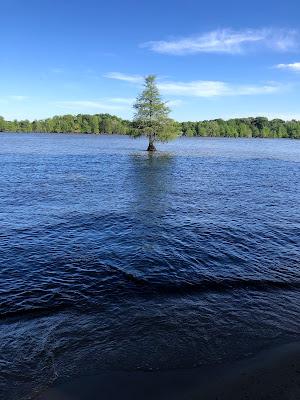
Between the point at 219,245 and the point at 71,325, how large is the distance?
1005 cm

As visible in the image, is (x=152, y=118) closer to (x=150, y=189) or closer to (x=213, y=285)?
(x=150, y=189)

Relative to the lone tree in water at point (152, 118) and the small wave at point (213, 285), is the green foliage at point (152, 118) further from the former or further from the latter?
the small wave at point (213, 285)

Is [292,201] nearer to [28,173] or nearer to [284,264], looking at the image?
[284,264]

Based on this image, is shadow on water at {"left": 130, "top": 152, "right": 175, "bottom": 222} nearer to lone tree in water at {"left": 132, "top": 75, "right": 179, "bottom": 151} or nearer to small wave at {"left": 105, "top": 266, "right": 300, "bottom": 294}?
small wave at {"left": 105, "top": 266, "right": 300, "bottom": 294}

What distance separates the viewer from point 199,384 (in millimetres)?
9141

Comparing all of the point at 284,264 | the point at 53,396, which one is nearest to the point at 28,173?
the point at 284,264

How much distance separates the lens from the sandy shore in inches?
343

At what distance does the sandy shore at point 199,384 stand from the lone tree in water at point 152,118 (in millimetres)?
74878

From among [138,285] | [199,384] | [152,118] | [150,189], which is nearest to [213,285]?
[138,285]

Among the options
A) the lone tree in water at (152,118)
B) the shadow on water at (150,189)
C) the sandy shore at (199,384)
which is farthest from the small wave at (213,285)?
the lone tree in water at (152,118)

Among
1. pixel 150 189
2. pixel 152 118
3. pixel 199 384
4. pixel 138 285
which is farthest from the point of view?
pixel 152 118

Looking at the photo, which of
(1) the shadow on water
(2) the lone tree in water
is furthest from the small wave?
(2) the lone tree in water

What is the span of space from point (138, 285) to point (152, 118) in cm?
7157

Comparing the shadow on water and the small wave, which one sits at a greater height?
the small wave
